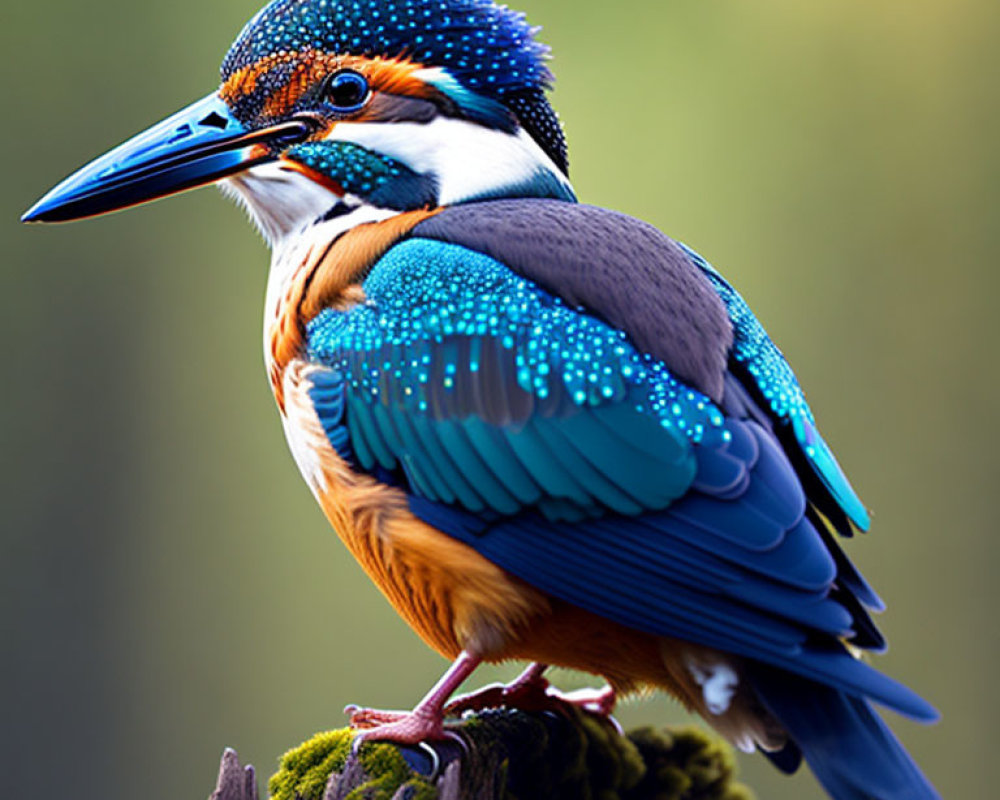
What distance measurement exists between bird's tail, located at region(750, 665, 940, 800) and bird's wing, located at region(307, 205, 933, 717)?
0.34ft

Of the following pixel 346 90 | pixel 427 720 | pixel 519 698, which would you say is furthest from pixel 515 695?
pixel 346 90

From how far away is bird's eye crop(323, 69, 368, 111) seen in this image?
2639 mm

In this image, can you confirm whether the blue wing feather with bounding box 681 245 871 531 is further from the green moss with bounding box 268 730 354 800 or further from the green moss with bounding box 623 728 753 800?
the green moss with bounding box 268 730 354 800

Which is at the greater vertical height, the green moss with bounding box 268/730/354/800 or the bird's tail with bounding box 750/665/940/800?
the bird's tail with bounding box 750/665/940/800

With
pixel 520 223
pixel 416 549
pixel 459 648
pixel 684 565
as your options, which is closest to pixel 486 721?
pixel 459 648

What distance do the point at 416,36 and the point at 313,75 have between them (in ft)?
0.75

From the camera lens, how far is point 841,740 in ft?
6.82

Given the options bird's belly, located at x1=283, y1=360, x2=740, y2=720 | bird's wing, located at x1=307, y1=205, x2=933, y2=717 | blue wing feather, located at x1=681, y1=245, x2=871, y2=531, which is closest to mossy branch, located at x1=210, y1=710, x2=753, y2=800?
bird's belly, located at x1=283, y1=360, x2=740, y2=720

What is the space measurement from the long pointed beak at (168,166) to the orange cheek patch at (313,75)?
5 cm

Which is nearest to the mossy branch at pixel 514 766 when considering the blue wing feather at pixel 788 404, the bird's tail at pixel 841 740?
the bird's tail at pixel 841 740

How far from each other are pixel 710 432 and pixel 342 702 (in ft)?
14.2

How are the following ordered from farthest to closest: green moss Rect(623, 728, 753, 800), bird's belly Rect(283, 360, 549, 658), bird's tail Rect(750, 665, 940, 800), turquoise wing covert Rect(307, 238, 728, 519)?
green moss Rect(623, 728, 753, 800) < bird's belly Rect(283, 360, 549, 658) < turquoise wing covert Rect(307, 238, 728, 519) < bird's tail Rect(750, 665, 940, 800)

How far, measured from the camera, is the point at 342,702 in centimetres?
614

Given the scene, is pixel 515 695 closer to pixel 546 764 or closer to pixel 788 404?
pixel 546 764
